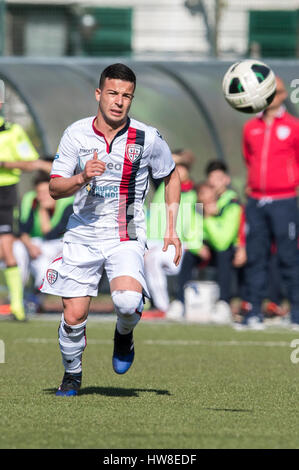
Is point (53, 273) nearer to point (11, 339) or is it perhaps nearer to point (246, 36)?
point (11, 339)

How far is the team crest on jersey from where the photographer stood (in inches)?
252

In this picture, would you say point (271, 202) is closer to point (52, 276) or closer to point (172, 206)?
point (172, 206)

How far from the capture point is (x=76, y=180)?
19.4ft

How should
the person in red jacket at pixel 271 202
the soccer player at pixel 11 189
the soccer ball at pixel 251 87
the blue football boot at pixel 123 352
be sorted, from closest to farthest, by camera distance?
the blue football boot at pixel 123 352 → the soccer ball at pixel 251 87 → the person in red jacket at pixel 271 202 → the soccer player at pixel 11 189

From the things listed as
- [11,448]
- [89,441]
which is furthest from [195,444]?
[11,448]

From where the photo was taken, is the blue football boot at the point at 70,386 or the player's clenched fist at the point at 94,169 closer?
the player's clenched fist at the point at 94,169

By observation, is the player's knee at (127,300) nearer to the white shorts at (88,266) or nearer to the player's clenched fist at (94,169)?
the white shorts at (88,266)

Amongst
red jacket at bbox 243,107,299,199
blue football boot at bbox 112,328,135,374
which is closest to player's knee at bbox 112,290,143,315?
blue football boot at bbox 112,328,135,374

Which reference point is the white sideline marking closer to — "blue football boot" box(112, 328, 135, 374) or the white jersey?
"blue football boot" box(112, 328, 135, 374)

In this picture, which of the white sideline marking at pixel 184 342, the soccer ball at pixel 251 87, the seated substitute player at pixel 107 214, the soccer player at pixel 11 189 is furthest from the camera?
the soccer player at pixel 11 189

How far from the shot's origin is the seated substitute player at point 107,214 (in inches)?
249

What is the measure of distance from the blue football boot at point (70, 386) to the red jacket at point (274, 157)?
5063mm

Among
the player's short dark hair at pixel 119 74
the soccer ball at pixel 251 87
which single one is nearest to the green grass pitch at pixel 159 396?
the player's short dark hair at pixel 119 74

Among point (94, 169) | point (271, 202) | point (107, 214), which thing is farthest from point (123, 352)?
point (271, 202)
